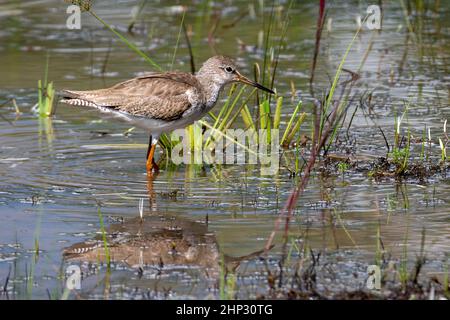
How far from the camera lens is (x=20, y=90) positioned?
38.9 feet

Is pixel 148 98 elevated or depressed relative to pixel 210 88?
depressed

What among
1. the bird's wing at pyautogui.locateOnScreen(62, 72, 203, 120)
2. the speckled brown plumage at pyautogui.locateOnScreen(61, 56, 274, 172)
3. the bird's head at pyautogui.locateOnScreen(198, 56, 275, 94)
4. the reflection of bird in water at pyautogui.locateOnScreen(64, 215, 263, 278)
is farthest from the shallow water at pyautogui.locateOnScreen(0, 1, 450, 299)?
the bird's head at pyautogui.locateOnScreen(198, 56, 275, 94)

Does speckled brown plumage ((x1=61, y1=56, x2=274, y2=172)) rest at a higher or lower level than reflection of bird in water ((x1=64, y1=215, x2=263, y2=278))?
higher

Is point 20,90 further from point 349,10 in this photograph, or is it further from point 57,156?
point 349,10

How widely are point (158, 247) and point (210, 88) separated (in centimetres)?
298

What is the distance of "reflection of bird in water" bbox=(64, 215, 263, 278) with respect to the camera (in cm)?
633

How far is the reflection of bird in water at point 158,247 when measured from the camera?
20.8 feet

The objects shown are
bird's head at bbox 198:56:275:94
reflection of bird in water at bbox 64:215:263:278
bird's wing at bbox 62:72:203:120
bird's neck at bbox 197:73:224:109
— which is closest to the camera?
reflection of bird in water at bbox 64:215:263:278

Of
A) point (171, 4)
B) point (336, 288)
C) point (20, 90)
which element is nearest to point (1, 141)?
point (20, 90)

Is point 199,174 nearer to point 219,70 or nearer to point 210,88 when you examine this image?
point 210,88

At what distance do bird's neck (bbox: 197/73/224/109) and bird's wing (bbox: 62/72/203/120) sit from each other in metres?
0.19

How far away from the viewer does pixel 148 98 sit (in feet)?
29.5

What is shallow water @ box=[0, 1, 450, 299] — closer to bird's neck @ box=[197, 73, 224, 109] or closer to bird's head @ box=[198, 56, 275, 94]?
bird's neck @ box=[197, 73, 224, 109]

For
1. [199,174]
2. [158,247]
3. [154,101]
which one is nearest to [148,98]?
[154,101]
